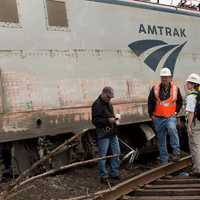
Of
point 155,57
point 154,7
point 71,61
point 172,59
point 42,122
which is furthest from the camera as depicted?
point 172,59

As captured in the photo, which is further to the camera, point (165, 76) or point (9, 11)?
point (165, 76)

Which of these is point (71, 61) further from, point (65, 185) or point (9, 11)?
point (65, 185)

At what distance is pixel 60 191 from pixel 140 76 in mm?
3276

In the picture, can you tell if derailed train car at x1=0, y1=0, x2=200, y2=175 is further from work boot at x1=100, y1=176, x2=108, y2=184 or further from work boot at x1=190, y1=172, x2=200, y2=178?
work boot at x1=190, y1=172, x2=200, y2=178

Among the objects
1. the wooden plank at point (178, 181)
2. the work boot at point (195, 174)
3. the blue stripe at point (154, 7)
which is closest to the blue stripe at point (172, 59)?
the blue stripe at point (154, 7)

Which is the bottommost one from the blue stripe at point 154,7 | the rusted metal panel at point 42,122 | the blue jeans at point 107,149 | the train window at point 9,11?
the blue jeans at point 107,149

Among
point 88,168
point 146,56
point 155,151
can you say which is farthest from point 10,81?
point 155,151

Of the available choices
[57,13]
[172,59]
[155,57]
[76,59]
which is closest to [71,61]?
[76,59]

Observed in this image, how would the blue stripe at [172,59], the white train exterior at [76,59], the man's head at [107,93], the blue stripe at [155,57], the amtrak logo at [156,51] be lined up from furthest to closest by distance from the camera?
the blue stripe at [172,59], the blue stripe at [155,57], the amtrak logo at [156,51], the man's head at [107,93], the white train exterior at [76,59]

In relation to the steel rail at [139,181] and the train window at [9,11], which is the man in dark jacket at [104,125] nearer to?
the steel rail at [139,181]

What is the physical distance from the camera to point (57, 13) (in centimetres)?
783

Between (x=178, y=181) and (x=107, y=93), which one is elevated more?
(x=107, y=93)

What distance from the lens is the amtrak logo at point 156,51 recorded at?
937 cm

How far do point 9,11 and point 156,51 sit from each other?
3699mm
